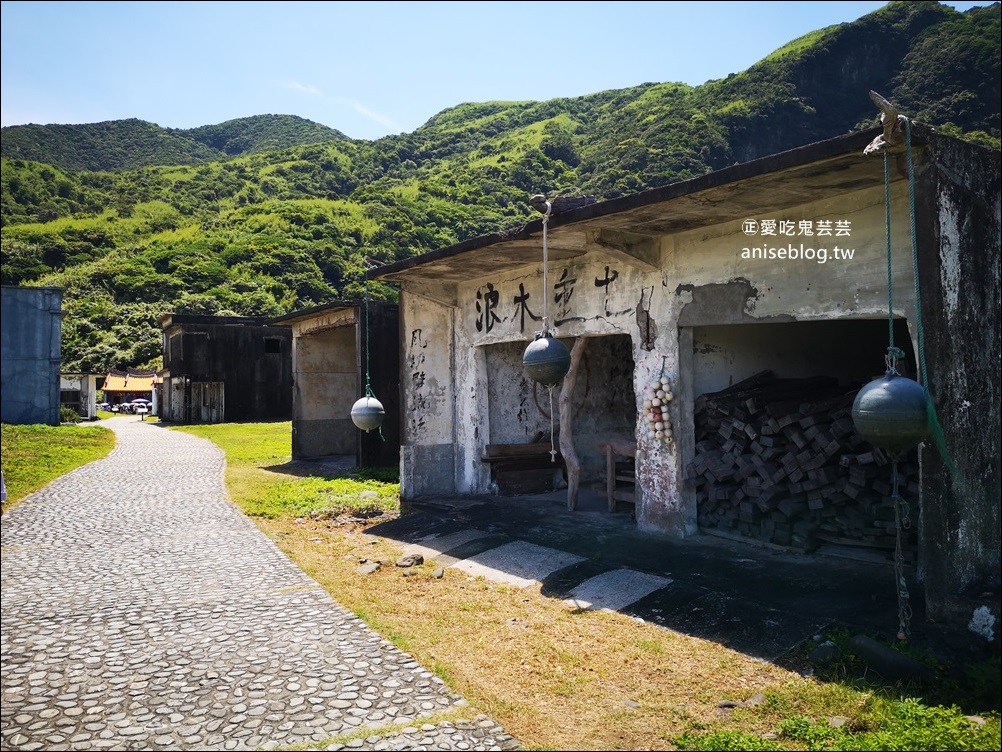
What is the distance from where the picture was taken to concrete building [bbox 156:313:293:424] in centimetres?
3650

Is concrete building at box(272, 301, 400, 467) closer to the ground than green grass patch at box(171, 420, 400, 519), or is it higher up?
higher up

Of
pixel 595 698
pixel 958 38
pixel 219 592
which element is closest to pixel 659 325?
pixel 595 698

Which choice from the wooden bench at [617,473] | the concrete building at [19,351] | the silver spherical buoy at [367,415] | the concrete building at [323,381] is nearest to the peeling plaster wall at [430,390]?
the silver spherical buoy at [367,415]

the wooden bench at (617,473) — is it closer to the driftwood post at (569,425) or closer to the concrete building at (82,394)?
the driftwood post at (569,425)

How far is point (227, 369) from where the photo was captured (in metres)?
37.1

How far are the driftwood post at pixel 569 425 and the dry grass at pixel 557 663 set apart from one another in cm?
329

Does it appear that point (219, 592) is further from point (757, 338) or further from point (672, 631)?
point (757, 338)

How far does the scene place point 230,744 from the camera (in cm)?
396

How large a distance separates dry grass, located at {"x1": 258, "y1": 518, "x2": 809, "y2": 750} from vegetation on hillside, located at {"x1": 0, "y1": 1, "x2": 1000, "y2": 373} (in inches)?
1398

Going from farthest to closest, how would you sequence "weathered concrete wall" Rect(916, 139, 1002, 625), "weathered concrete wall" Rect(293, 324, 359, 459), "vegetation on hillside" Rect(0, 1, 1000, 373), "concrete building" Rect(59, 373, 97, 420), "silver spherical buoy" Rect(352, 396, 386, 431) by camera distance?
"vegetation on hillside" Rect(0, 1, 1000, 373) < "concrete building" Rect(59, 373, 97, 420) < "weathered concrete wall" Rect(293, 324, 359, 459) < "silver spherical buoy" Rect(352, 396, 386, 431) < "weathered concrete wall" Rect(916, 139, 1002, 625)

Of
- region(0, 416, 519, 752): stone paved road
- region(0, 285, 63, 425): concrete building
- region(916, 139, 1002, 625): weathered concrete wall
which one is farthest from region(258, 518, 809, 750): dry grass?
region(0, 285, 63, 425): concrete building

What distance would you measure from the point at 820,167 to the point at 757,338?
3952 millimetres

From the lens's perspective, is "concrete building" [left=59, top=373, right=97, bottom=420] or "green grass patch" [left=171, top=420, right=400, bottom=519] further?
"concrete building" [left=59, top=373, right=97, bottom=420]

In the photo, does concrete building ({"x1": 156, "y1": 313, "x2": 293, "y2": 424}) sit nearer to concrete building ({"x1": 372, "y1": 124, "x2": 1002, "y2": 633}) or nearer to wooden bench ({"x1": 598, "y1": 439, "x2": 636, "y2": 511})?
concrete building ({"x1": 372, "y1": 124, "x2": 1002, "y2": 633})
